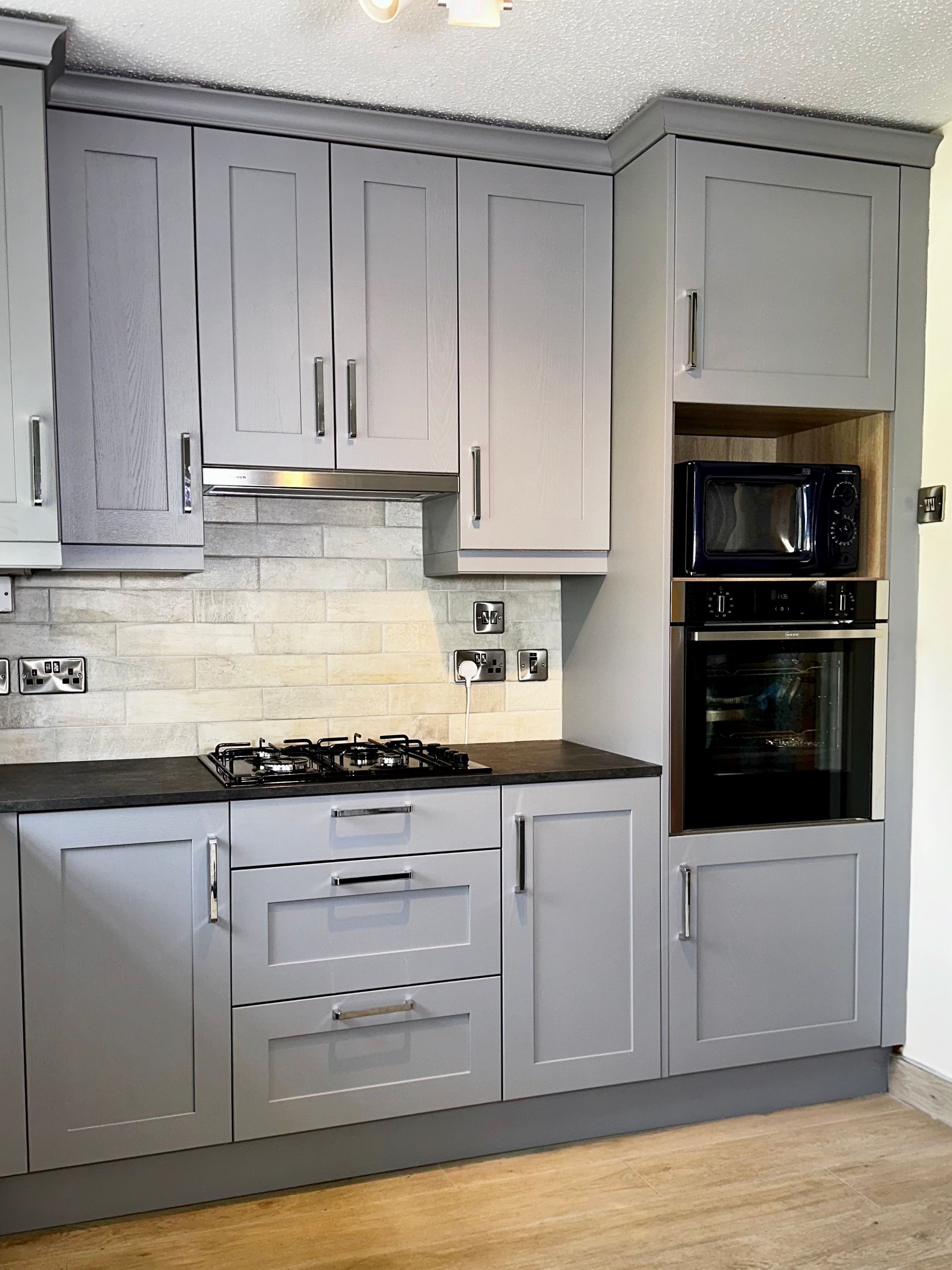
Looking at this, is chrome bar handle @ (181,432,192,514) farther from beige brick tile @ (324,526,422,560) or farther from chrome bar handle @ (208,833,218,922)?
chrome bar handle @ (208,833,218,922)

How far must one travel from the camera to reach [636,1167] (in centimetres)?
258

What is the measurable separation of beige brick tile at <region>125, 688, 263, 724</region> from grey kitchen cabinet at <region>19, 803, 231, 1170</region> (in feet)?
1.95

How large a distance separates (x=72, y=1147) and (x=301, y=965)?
570 millimetres

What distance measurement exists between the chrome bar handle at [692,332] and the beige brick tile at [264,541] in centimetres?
105

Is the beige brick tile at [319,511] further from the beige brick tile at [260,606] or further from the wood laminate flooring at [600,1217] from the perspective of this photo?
the wood laminate flooring at [600,1217]

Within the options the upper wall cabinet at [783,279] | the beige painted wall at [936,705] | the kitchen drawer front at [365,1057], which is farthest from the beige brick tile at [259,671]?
the beige painted wall at [936,705]

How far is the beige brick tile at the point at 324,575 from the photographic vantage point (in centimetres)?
298

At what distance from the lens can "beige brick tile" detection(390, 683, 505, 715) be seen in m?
3.10

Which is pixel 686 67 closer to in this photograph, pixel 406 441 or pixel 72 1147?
pixel 406 441


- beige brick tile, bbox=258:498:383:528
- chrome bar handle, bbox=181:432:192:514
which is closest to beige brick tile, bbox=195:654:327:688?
beige brick tile, bbox=258:498:383:528

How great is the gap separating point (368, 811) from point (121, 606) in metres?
0.89

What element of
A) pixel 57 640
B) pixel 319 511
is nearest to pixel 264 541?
pixel 319 511

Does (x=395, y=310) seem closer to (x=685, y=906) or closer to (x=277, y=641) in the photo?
(x=277, y=641)

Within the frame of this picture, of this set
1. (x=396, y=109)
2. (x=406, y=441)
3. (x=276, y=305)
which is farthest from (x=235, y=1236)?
(x=396, y=109)
